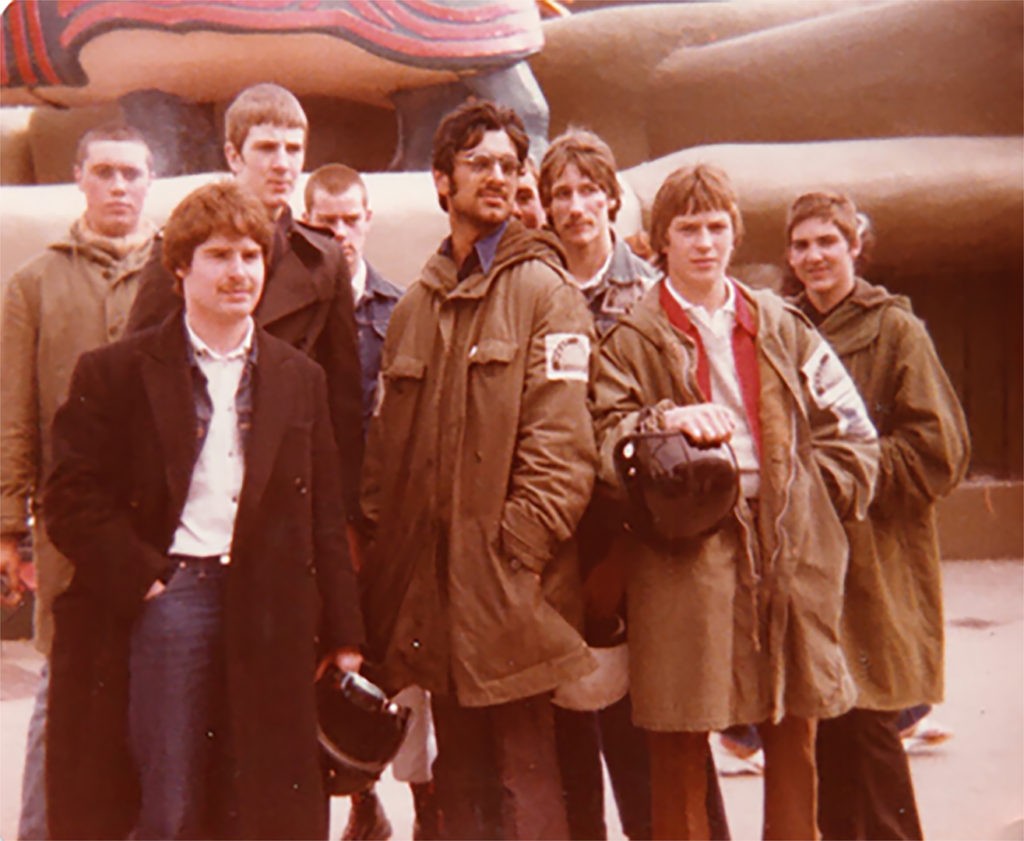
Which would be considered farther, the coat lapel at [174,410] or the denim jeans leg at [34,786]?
the denim jeans leg at [34,786]

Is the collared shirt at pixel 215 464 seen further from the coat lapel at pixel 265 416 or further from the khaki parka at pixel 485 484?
the khaki parka at pixel 485 484

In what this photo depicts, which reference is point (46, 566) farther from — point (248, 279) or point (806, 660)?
point (806, 660)

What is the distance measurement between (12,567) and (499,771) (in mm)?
891

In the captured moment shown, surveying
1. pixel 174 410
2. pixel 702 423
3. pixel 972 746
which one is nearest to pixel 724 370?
pixel 702 423

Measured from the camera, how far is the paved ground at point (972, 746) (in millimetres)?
2352

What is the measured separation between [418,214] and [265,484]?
0.80 m

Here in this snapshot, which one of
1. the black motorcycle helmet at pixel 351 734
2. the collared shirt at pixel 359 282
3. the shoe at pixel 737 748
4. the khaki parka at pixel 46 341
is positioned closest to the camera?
the black motorcycle helmet at pixel 351 734

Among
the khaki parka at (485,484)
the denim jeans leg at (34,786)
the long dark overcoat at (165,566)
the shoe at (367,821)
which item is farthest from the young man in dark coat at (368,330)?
the denim jeans leg at (34,786)

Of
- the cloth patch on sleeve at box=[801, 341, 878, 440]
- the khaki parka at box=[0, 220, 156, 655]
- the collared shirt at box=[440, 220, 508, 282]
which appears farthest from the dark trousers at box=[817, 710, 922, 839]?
the khaki parka at box=[0, 220, 156, 655]

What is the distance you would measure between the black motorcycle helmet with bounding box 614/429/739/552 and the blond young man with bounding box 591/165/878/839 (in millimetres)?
29

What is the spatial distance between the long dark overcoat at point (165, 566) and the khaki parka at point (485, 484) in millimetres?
128

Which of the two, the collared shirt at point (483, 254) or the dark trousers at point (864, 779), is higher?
the collared shirt at point (483, 254)

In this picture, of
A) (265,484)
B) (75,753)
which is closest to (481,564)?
(265,484)

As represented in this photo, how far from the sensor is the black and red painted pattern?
2402 mm
